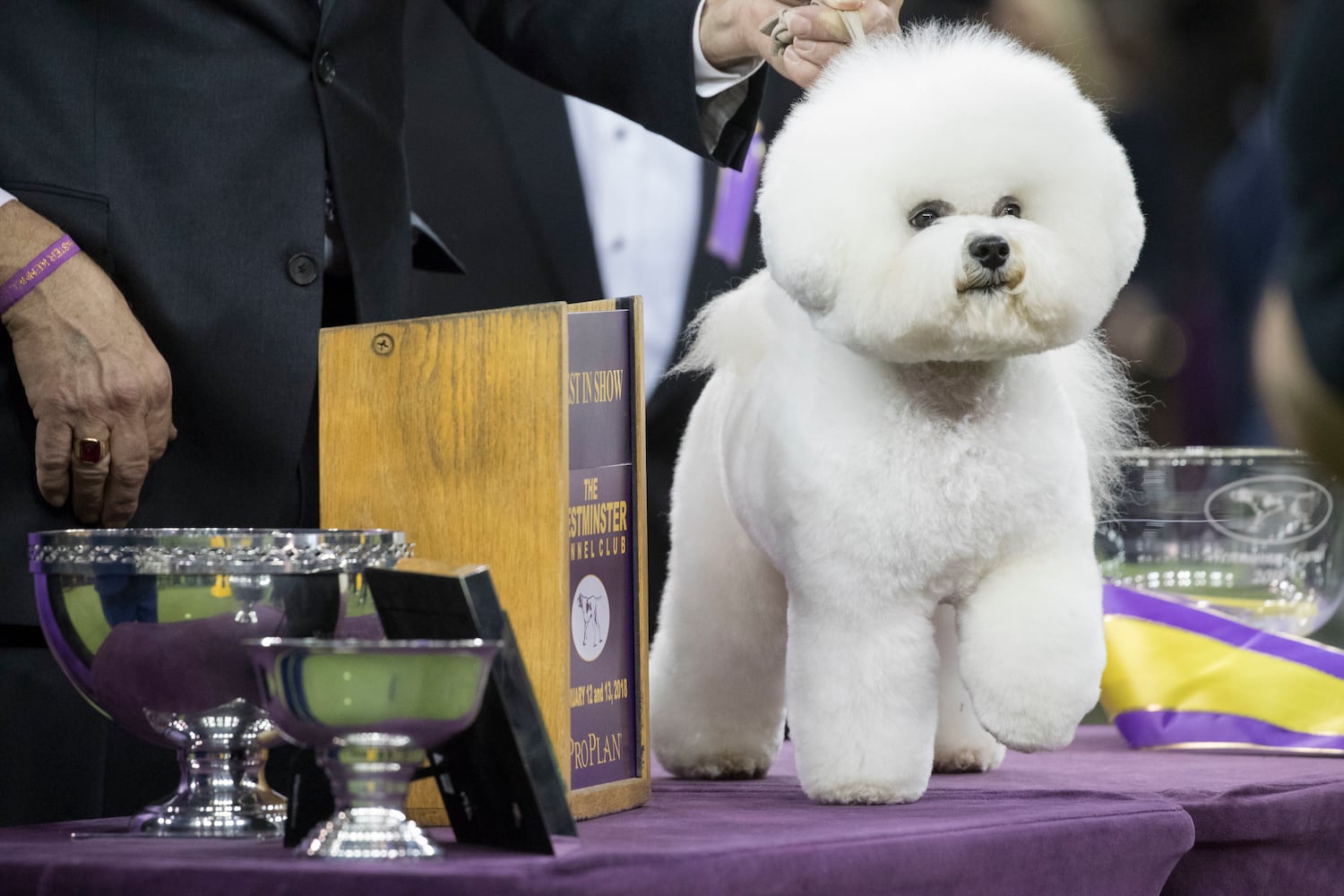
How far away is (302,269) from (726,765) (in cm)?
57

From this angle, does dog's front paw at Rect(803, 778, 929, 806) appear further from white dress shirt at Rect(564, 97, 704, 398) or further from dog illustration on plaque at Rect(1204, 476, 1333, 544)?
white dress shirt at Rect(564, 97, 704, 398)

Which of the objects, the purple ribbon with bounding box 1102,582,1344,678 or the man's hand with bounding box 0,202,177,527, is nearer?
the man's hand with bounding box 0,202,177,527

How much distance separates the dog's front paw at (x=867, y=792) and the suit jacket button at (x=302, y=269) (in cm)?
64

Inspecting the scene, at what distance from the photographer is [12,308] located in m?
1.17

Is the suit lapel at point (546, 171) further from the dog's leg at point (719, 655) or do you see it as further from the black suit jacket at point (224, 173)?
the dog's leg at point (719, 655)

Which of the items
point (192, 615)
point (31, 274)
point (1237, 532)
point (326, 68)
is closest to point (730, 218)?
point (1237, 532)

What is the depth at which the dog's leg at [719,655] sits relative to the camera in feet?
4.20

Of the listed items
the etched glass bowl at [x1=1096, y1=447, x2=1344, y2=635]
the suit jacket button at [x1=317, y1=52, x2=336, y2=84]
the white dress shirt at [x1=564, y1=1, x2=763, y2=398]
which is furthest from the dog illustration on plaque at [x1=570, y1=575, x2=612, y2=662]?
the white dress shirt at [x1=564, y1=1, x2=763, y2=398]

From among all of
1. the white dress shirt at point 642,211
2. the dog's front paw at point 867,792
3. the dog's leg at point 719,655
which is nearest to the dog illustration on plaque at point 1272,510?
the dog's leg at point 719,655

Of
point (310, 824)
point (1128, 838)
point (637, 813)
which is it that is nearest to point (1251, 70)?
point (1128, 838)

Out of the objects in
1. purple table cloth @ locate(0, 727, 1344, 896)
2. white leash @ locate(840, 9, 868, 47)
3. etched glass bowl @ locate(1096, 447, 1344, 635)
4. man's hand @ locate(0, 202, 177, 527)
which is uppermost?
white leash @ locate(840, 9, 868, 47)

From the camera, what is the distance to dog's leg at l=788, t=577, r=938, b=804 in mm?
1043

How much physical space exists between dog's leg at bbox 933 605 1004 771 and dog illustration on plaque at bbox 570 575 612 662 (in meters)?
0.35

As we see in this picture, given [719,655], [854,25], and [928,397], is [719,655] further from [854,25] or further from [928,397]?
[854,25]
